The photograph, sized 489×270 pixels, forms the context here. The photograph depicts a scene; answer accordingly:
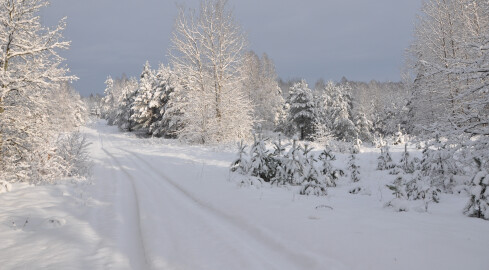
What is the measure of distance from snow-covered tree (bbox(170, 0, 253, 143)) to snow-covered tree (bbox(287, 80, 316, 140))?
13.3 metres

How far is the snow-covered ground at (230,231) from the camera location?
3.65 metres

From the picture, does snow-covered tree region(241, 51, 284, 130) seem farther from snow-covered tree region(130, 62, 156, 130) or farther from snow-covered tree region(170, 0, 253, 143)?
snow-covered tree region(170, 0, 253, 143)

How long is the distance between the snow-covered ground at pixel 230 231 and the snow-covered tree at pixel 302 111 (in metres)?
25.6

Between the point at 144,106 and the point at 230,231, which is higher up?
the point at 144,106

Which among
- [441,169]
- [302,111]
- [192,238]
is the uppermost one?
[302,111]

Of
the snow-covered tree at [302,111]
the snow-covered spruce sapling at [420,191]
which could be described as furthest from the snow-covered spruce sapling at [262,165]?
the snow-covered tree at [302,111]

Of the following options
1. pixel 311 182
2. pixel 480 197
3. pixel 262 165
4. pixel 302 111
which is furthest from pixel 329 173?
pixel 302 111

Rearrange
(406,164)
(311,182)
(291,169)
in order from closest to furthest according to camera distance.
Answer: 1. (311,182)
2. (291,169)
3. (406,164)

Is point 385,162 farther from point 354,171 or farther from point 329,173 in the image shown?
point 329,173

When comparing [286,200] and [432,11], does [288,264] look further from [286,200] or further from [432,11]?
[432,11]

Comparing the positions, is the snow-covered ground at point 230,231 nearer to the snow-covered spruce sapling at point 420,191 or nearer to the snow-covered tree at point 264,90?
the snow-covered spruce sapling at point 420,191

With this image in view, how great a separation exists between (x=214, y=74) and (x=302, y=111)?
48.9 feet

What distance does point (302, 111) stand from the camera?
3312 centimetres

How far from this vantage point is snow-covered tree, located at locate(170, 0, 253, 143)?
2070 cm
